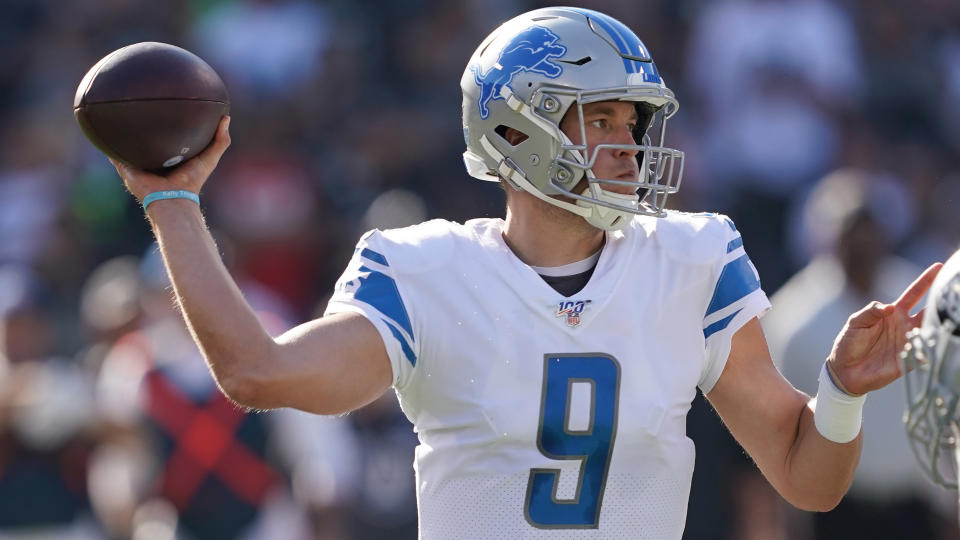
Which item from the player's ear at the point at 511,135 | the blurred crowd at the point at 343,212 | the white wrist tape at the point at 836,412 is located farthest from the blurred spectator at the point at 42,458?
the white wrist tape at the point at 836,412

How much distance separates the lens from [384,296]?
3.33 meters

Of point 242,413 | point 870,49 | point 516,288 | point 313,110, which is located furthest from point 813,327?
point 313,110

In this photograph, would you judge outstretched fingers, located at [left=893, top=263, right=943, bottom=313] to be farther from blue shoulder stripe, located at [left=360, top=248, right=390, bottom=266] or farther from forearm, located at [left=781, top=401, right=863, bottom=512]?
blue shoulder stripe, located at [left=360, top=248, right=390, bottom=266]

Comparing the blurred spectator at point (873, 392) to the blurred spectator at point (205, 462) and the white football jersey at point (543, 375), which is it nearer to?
the blurred spectator at point (205, 462)

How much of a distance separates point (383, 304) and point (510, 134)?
577mm

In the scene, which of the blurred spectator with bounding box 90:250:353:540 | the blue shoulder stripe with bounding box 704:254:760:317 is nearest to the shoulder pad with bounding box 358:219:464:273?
Result: the blue shoulder stripe with bounding box 704:254:760:317

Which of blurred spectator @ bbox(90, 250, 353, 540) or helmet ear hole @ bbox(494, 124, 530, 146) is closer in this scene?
helmet ear hole @ bbox(494, 124, 530, 146)

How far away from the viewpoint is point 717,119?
8688 mm

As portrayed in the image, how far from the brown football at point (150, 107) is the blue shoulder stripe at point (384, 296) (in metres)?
0.44

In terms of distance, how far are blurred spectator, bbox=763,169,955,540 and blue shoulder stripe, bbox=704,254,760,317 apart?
98.1 inches

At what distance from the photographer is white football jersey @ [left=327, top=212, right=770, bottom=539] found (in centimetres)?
329

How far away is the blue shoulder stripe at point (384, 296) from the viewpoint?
3314 millimetres

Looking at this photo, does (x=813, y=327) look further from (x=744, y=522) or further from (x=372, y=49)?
(x=372, y=49)

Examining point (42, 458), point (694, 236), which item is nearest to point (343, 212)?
point (42, 458)
